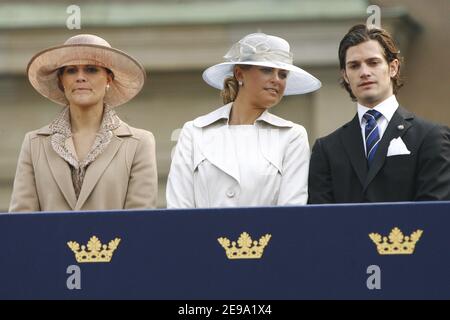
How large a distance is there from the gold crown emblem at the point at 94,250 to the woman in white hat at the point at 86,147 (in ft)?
1.59

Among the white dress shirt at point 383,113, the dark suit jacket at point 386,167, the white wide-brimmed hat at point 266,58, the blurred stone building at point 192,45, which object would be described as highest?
the blurred stone building at point 192,45

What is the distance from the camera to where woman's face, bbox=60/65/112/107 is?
3865 millimetres

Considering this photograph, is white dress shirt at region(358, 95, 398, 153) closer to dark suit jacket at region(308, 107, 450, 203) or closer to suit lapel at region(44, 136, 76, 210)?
dark suit jacket at region(308, 107, 450, 203)

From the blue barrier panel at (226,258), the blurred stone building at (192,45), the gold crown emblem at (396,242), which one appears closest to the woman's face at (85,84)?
the blue barrier panel at (226,258)

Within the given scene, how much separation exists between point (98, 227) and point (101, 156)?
0.61 m

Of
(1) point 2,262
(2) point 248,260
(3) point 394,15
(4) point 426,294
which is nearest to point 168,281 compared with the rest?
(2) point 248,260

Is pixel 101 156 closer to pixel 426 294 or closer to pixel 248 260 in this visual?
pixel 248 260

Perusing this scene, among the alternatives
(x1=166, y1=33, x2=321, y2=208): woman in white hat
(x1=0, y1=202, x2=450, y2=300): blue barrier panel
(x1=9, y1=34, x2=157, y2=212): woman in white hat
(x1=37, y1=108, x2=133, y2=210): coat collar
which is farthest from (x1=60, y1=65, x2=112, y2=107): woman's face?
(x1=0, y1=202, x2=450, y2=300): blue barrier panel

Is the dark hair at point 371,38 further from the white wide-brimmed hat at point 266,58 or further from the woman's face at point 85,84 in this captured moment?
the woman's face at point 85,84

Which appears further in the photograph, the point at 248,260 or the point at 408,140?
the point at 408,140

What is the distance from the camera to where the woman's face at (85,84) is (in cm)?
387

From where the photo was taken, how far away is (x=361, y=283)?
313cm

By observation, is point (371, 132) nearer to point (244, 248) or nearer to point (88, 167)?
point (244, 248)

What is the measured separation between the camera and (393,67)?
369cm
